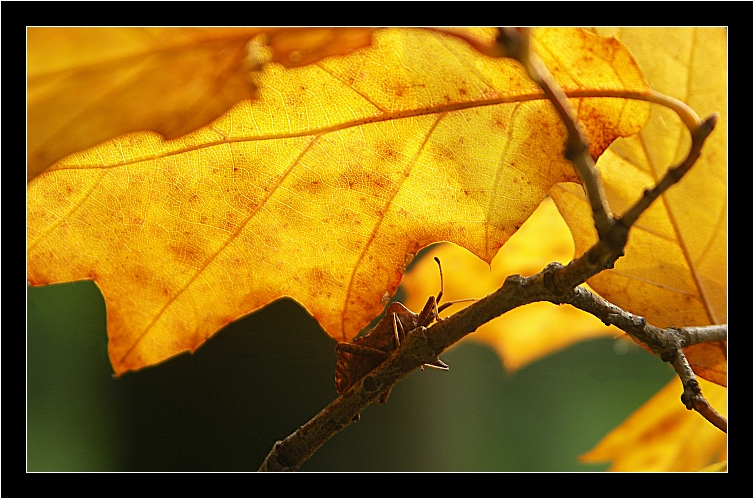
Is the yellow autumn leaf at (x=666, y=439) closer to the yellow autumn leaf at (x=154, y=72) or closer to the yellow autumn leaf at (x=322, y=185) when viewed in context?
the yellow autumn leaf at (x=322, y=185)

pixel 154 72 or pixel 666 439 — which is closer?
pixel 154 72

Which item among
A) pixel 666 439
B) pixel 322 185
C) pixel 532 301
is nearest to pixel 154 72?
pixel 322 185

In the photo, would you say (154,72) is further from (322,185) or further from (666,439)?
(666,439)

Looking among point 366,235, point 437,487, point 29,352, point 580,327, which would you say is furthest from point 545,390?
point 29,352

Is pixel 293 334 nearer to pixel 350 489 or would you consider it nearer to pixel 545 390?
pixel 350 489

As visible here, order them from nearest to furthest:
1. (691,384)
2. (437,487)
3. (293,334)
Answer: (691,384)
(437,487)
(293,334)

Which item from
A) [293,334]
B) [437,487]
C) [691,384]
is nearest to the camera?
[691,384]
